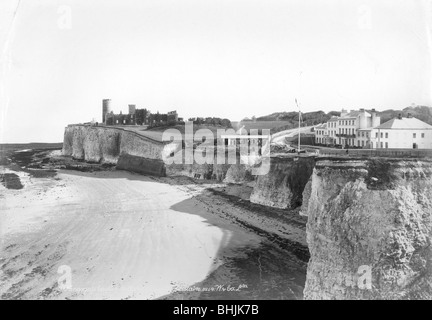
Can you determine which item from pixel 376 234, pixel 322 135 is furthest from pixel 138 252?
pixel 322 135

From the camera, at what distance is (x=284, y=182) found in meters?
Result: 26.6

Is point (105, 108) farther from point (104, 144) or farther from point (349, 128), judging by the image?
point (349, 128)

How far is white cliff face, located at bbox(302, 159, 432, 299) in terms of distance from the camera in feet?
35.8

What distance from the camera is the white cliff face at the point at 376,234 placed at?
10.9 metres

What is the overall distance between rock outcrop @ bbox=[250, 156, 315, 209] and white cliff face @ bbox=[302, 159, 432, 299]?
13617mm

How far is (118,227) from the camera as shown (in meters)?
21.5

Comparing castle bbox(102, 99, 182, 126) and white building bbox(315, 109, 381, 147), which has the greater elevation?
castle bbox(102, 99, 182, 126)

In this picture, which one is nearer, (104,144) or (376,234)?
(376,234)

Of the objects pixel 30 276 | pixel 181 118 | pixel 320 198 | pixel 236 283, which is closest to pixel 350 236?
pixel 320 198

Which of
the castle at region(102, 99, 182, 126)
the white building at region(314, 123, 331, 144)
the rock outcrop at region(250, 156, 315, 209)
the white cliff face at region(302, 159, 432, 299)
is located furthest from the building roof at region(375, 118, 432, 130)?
the castle at region(102, 99, 182, 126)

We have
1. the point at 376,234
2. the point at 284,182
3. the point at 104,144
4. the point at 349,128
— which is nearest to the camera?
the point at 376,234

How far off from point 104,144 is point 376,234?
53079 mm

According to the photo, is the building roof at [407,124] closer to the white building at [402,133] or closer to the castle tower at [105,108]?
the white building at [402,133]

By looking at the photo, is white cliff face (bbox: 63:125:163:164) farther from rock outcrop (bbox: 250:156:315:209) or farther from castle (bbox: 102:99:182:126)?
rock outcrop (bbox: 250:156:315:209)
